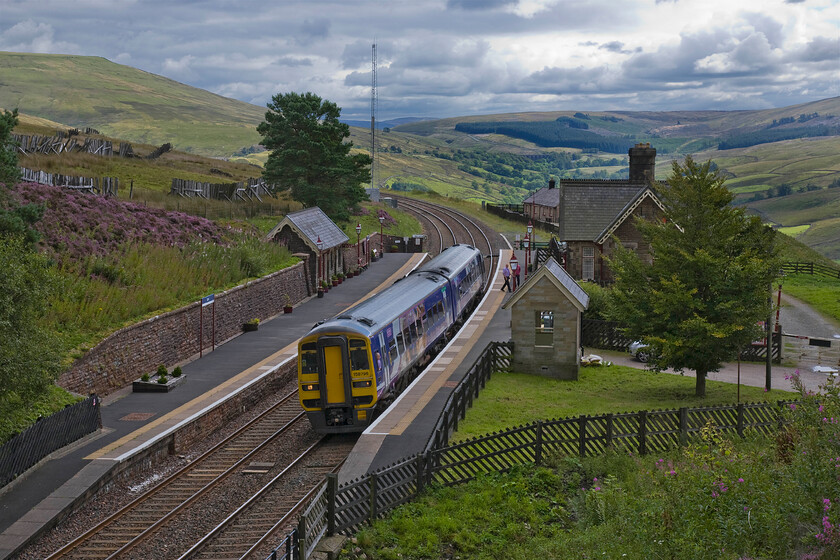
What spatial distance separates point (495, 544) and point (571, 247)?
3653cm

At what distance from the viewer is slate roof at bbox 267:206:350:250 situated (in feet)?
168

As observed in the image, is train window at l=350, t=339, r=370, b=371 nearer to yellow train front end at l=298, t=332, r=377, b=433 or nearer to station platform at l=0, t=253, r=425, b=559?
yellow train front end at l=298, t=332, r=377, b=433

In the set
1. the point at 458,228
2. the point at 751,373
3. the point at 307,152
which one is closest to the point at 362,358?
the point at 751,373

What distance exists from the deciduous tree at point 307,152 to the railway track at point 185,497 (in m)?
36.6

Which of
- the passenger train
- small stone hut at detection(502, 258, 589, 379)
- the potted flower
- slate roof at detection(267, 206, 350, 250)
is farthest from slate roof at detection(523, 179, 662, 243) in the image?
the potted flower

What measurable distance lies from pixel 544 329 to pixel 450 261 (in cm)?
1225

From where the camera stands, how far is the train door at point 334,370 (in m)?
24.7

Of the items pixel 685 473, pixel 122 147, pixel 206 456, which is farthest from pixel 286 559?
pixel 122 147

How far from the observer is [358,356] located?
81.3 ft

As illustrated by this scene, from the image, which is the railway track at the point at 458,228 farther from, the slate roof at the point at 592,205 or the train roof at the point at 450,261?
the train roof at the point at 450,261

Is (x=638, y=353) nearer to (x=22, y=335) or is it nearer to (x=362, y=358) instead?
(x=362, y=358)

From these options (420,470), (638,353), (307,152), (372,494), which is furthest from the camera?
(307,152)

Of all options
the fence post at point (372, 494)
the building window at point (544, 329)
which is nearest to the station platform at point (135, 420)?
the fence post at point (372, 494)

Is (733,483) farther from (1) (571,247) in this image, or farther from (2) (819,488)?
(1) (571,247)
